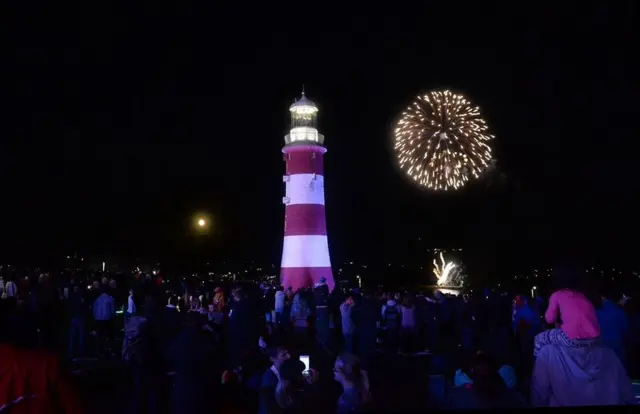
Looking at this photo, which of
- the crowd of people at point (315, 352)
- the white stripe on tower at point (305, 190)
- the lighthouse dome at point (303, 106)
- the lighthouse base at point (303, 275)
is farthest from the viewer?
the lighthouse dome at point (303, 106)

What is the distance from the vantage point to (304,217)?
108 feet

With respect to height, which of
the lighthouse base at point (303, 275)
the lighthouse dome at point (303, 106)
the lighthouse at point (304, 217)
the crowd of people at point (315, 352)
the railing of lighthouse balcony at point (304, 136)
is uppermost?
the lighthouse dome at point (303, 106)

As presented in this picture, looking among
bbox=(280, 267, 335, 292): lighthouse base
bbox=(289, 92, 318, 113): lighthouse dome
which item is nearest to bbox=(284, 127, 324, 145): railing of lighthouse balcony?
bbox=(289, 92, 318, 113): lighthouse dome

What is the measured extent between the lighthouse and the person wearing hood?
2742cm

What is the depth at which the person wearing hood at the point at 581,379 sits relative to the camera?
512 centimetres

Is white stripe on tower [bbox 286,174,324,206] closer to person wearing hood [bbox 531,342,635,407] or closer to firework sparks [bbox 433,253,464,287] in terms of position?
firework sparks [bbox 433,253,464,287]

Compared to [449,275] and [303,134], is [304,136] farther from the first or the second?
[449,275]

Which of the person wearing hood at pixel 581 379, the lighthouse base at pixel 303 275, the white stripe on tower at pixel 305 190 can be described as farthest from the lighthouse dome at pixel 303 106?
the person wearing hood at pixel 581 379

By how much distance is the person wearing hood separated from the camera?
16.8 feet

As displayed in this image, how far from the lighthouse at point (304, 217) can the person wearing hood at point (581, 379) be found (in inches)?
1079

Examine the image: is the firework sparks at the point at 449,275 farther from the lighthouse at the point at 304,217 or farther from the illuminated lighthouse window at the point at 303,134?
the illuminated lighthouse window at the point at 303,134

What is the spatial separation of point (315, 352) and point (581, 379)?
721 cm

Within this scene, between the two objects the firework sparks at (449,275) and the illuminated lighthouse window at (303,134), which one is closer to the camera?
the illuminated lighthouse window at (303,134)

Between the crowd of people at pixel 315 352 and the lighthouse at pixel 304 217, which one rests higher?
the lighthouse at pixel 304 217
